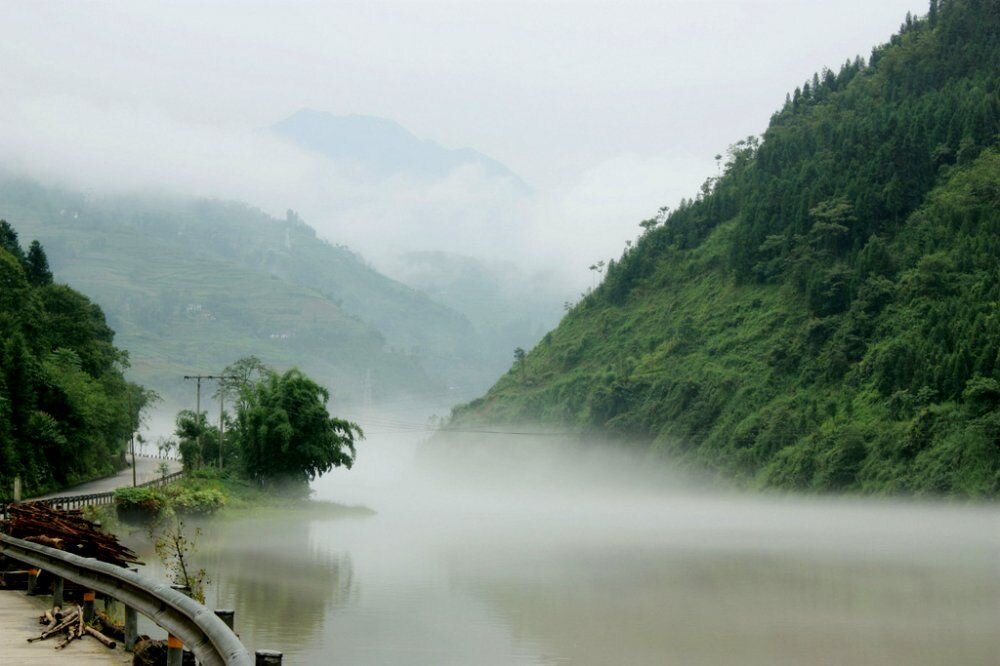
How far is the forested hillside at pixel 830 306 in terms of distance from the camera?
238 feet

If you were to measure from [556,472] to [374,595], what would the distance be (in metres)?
73.6

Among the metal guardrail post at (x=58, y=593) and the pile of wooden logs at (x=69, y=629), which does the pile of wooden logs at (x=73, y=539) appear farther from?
the pile of wooden logs at (x=69, y=629)

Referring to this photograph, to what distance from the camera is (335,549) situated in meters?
46.1

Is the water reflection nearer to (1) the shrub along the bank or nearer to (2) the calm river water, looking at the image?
(2) the calm river water

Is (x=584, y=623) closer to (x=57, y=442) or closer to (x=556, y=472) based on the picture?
(x=57, y=442)

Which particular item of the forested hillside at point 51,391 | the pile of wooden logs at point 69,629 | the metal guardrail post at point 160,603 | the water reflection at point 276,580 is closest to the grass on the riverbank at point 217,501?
the water reflection at point 276,580

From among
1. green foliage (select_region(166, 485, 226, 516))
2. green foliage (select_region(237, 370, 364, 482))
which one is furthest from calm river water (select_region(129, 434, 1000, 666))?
green foliage (select_region(237, 370, 364, 482))

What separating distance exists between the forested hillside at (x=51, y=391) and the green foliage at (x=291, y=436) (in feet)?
26.6

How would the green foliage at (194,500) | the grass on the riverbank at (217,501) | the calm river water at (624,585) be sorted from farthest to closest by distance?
the green foliage at (194,500) → the grass on the riverbank at (217,501) → the calm river water at (624,585)

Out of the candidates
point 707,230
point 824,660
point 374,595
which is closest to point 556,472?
point 707,230

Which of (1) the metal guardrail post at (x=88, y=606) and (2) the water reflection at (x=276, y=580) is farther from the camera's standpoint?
(2) the water reflection at (x=276, y=580)

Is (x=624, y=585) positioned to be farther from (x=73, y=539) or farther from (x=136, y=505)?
(x=136, y=505)

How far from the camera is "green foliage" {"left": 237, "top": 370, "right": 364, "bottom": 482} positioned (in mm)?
65325

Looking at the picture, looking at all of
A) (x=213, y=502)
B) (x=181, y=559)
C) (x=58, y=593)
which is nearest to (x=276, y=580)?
(x=181, y=559)
